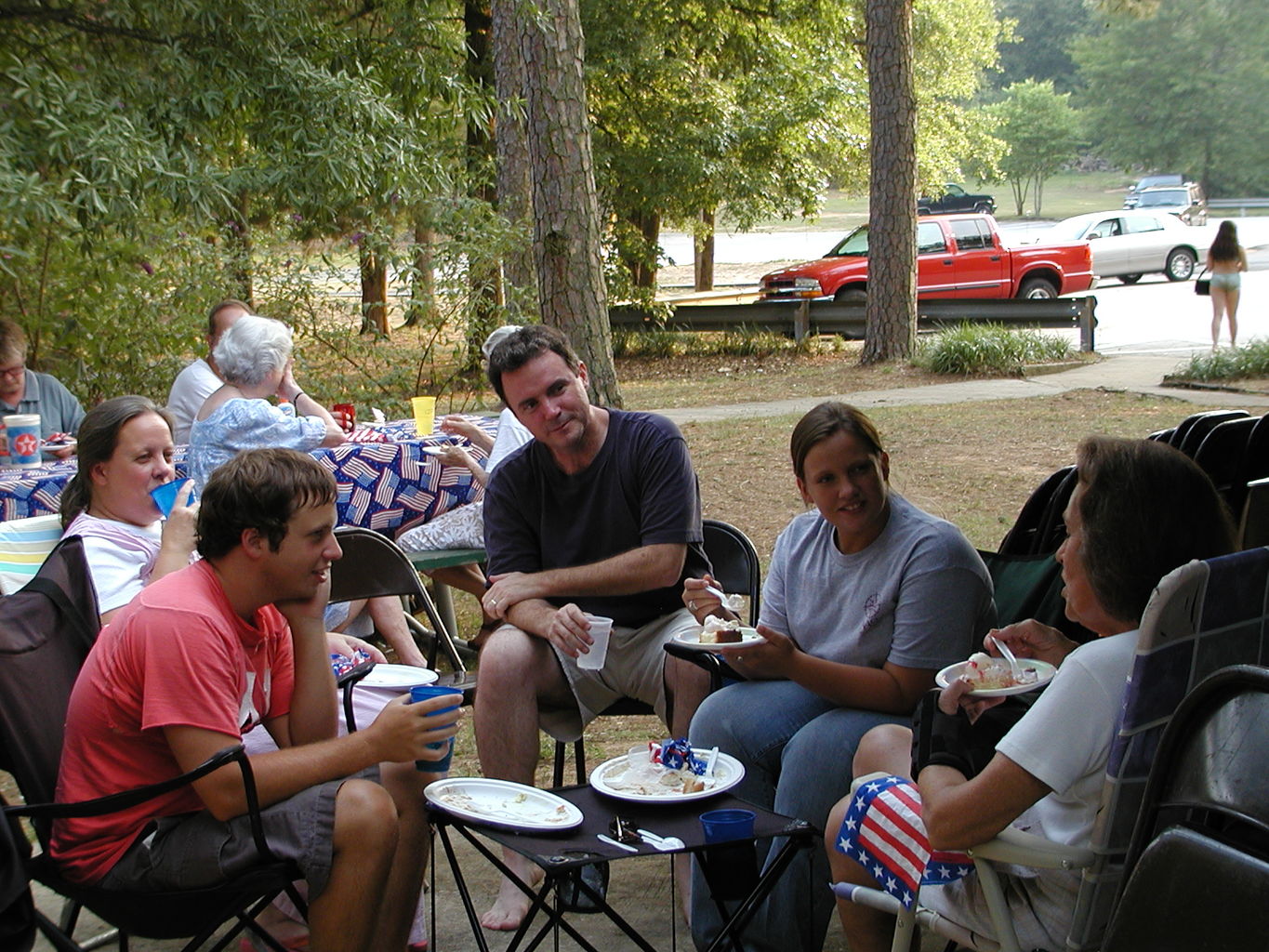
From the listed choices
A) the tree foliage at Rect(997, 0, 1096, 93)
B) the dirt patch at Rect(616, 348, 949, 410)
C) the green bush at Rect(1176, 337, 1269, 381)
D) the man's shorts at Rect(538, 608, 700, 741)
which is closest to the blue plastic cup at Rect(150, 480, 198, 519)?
the man's shorts at Rect(538, 608, 700, 741)

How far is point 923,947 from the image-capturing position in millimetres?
3150

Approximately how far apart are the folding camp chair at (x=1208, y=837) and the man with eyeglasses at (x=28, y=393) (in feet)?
18.8

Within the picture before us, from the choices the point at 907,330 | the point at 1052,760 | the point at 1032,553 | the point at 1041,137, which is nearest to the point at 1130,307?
the point at 907,330

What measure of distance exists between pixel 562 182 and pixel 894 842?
7.56 metres

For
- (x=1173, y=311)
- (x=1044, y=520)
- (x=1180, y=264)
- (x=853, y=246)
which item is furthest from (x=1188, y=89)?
(x=1044, y=520)

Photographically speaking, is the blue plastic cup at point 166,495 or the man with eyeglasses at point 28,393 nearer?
the blue plastic cup at point 166,495

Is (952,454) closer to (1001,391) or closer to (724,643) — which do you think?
(1001,391)

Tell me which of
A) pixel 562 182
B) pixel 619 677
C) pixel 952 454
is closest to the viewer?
pixel 619 677

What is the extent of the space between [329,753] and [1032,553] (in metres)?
1.97

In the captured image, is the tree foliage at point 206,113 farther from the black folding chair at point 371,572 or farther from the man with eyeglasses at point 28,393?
the black folding chair at point 371,572

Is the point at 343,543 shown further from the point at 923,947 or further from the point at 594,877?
the point at 923,947

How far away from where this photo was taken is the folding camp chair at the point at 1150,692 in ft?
6.54

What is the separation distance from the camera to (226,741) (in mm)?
2445

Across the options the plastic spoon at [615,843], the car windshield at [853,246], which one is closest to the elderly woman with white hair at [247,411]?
the plastic spoon at [615,843]
